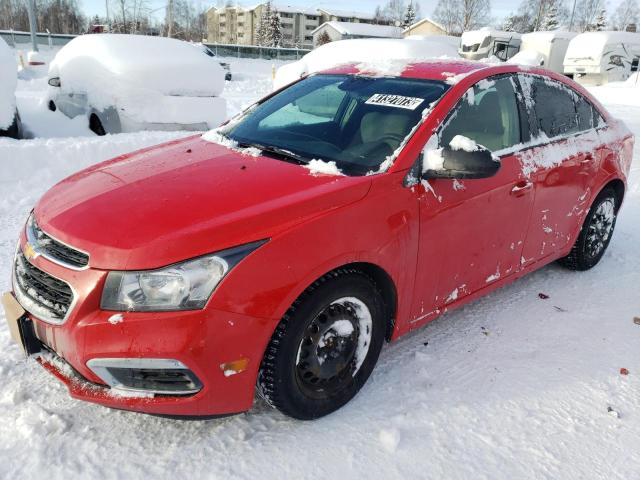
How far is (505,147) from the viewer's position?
311cm

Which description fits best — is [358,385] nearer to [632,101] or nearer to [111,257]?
[111,257]

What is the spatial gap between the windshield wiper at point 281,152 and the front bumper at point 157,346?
976mm

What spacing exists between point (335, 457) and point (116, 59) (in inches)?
253

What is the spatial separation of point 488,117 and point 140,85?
510 centimetres

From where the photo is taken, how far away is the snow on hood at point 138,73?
6805 millimetres

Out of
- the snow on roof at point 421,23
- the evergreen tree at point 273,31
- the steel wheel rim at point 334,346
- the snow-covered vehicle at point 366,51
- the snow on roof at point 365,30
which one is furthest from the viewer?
the snow on roof at point 421,23

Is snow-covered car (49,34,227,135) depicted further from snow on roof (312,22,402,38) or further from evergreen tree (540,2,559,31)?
evergreen tree (540,2,559,31)

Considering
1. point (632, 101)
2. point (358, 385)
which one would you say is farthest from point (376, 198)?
point (632, 101)

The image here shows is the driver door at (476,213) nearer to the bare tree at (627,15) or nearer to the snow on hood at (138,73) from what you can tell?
the snow on hood at (138,73)

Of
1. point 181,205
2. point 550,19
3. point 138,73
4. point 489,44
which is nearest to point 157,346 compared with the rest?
point 181,205

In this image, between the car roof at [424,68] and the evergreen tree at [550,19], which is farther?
the evergreen tree at [550,19]

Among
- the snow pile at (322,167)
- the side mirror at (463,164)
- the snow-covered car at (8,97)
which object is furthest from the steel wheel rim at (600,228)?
the snow-covered car at (8,97)

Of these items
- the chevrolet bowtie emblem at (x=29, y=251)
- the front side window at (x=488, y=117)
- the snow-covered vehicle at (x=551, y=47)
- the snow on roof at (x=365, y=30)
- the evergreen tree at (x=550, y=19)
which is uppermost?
the evergreen tree at (x=550, y=19)

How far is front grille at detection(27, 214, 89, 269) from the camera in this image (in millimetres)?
2039
